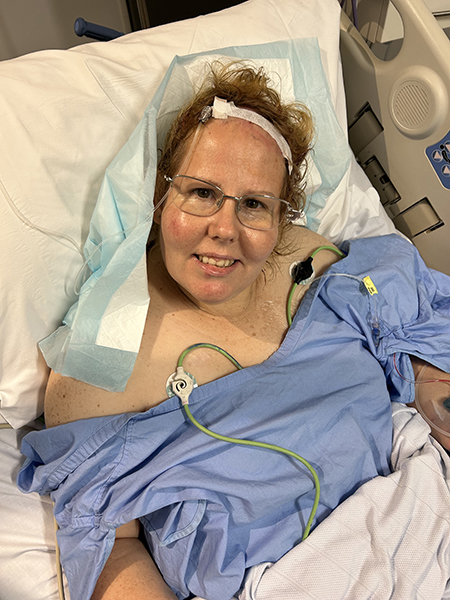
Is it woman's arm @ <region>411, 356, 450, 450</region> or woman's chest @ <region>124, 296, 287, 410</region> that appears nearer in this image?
woman's chest @ <region>124, 296, 287, 410</region>

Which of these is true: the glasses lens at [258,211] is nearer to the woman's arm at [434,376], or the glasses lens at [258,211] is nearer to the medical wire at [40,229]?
the medical wire at [40,229]

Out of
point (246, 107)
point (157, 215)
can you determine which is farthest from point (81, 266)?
point (246, 107)

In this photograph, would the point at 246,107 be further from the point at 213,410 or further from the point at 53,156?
the point at 213,410

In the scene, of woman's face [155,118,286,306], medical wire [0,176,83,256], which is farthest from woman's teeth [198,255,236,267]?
medical wire [0,176,83,256]

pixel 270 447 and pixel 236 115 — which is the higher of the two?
pixel 236 115

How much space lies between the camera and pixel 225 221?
99 centimetres

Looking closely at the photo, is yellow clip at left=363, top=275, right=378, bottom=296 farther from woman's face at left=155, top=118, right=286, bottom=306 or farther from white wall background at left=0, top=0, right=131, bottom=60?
white wall background at left=0, top=0, right=131, bottom=60

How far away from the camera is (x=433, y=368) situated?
132cm

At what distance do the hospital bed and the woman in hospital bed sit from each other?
0.08 m

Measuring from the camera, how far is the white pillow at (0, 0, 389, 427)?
1023 mm

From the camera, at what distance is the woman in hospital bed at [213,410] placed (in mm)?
969

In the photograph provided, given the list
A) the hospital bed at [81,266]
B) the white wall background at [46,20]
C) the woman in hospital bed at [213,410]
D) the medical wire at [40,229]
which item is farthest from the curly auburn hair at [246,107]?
the white wall background at [46,20]

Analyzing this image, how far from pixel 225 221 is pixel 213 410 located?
0.46 metres

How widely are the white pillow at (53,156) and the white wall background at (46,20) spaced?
103 centimetres
